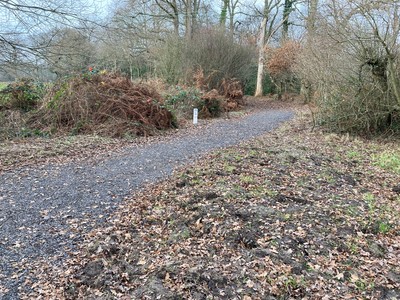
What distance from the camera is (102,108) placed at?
908 centimetres

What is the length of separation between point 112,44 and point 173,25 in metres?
12.5

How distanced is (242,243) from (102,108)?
6.79m

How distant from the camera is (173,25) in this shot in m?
19.3

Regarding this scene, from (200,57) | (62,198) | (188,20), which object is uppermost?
(188,20)

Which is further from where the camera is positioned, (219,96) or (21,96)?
(219,96)

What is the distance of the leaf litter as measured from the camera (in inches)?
110

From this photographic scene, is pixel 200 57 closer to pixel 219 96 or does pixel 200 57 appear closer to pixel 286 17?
pixel 219 96

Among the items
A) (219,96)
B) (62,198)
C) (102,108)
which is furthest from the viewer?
(219,96)

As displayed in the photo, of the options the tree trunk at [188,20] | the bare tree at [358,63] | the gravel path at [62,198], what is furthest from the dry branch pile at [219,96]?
the gravel path at [62,198]

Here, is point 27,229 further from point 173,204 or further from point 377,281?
point 377,281

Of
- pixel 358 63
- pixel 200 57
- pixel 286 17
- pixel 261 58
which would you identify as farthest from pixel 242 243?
pixel 286 17

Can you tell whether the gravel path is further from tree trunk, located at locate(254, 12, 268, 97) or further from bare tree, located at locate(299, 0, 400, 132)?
tree trunk, located at locate(254, 12, 268, 97)

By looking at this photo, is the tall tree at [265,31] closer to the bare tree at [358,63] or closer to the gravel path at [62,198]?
the bare tree at [358,63]

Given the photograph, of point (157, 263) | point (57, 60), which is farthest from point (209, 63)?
point (157, 263)
